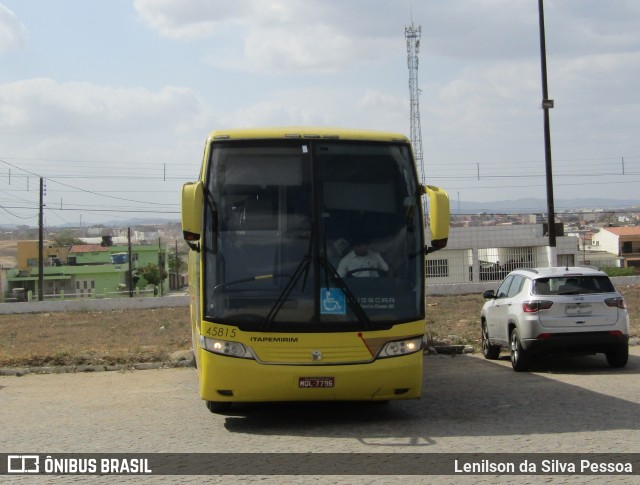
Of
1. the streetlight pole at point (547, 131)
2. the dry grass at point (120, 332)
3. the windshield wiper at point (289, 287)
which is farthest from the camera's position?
the streetlight pole at point (547, 131)

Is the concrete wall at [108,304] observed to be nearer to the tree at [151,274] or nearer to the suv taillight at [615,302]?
the suv taillight at [615,302]

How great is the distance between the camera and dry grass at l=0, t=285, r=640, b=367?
687 inches

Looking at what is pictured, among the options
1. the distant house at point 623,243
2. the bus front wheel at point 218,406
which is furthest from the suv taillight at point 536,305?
the distant house at point 623,243

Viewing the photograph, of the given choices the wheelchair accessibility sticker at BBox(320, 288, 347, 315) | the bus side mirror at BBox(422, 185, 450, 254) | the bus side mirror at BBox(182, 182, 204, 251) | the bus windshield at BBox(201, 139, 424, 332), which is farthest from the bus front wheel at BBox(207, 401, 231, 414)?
the bus side mirror at BBox(422, 185, 450, 254)

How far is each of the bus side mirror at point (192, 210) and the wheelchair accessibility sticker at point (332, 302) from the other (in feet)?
5.27

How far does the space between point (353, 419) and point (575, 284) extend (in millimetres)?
5737

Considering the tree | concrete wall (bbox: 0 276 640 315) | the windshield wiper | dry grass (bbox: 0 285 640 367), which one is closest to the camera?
the windshield wiper

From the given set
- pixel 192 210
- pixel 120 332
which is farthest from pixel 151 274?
pixel 192 210

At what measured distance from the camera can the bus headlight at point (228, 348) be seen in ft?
A: 32.1

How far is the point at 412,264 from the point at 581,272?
561cm

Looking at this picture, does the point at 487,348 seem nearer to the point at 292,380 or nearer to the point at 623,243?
the point at 292,380

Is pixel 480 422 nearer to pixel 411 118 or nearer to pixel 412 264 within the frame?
pixel 412 264

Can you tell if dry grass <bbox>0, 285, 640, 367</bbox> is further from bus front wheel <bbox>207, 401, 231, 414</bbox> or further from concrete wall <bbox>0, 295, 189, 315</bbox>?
bus front wheel <bbox>207, 401, 231, 414</bbox>

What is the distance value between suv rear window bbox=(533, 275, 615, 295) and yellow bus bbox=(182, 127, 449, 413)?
5.00 metres
